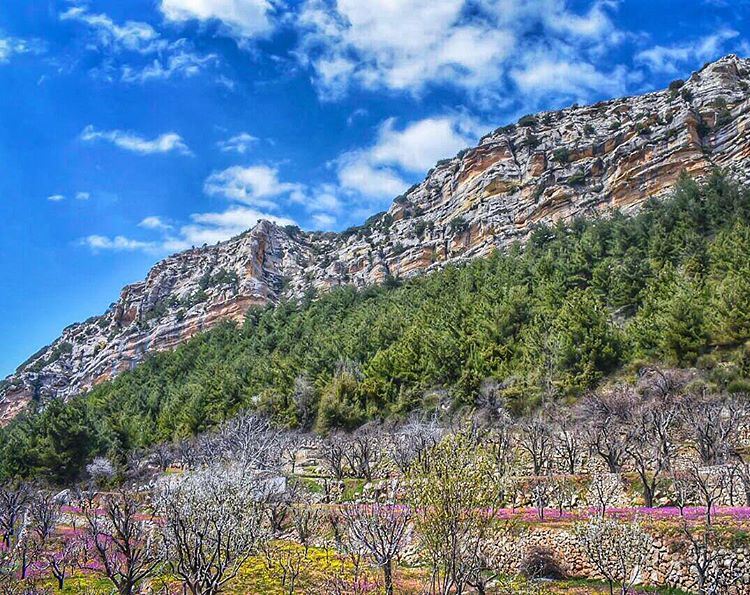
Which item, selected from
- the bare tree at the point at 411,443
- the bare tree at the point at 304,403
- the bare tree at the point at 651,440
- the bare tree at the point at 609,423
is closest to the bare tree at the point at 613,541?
the bare tree at the point at 651,440

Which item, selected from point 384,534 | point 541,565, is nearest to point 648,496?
point 541,565

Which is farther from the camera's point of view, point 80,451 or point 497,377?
point 80,451

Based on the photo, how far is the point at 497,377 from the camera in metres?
53.9

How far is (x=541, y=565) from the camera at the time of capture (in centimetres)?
2314

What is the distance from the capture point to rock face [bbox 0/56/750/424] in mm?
93250

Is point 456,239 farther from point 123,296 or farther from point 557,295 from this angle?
point 123,296

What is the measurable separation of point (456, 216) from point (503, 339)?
71.9 metres

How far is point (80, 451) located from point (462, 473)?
203 ft

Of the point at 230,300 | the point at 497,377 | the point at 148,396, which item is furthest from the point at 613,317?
the point at 230,300

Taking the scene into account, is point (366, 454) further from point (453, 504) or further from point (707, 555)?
point (453, 504)

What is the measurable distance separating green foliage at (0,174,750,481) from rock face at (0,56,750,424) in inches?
637

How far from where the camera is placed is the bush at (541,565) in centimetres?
2297

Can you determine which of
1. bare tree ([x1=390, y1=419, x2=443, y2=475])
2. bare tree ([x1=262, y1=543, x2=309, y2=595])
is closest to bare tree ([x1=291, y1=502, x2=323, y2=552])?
bare tree ([x1=262, y1=543, x2=309, y2=595])

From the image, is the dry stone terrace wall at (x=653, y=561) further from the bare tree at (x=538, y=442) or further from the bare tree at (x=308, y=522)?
the bare tree at (x=308, y=522)
